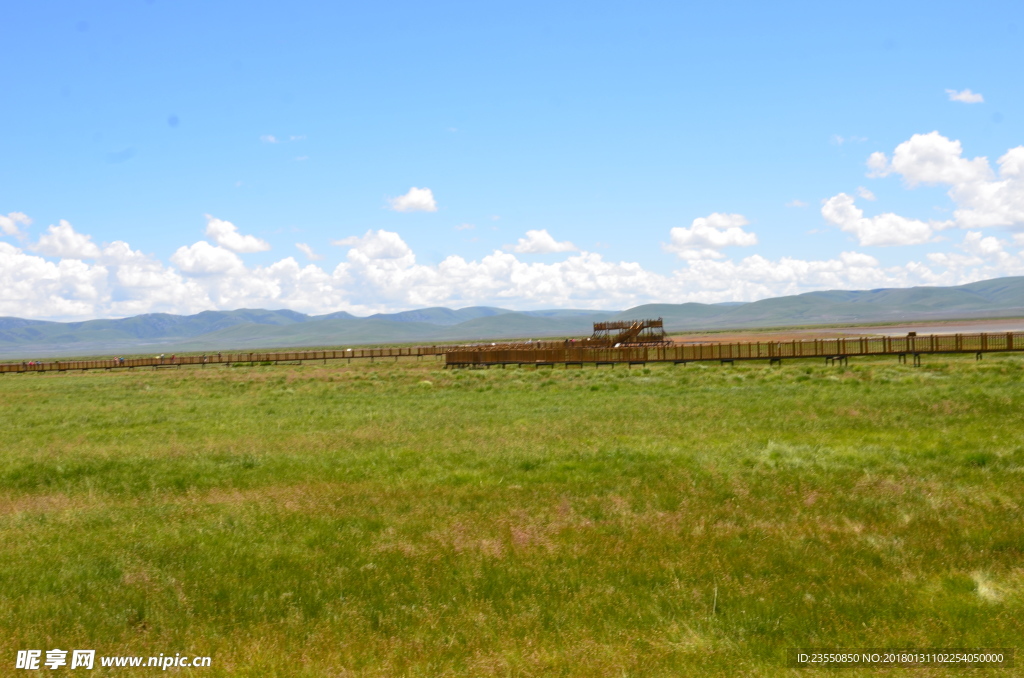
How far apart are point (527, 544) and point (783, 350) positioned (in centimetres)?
4548

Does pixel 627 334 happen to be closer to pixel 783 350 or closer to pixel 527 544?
pixel 783 350

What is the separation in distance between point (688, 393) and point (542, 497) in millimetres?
19515

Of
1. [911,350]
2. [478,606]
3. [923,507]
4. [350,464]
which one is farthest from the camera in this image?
[911,350]

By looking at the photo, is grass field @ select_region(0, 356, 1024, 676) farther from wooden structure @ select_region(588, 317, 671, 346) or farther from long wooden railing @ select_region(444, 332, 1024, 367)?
wooden structure @ select_region(588, 317, 671, 346)

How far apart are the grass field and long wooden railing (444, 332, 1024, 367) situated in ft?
90.1

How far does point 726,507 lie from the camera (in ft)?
39.3

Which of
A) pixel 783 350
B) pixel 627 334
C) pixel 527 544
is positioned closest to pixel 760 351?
pixel 783 350

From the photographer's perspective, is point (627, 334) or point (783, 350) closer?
point (783, 350)

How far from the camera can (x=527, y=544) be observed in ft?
34.5

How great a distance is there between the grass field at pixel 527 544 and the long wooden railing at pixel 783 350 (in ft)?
90.1

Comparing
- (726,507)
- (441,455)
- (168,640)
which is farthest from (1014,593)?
(441,455)

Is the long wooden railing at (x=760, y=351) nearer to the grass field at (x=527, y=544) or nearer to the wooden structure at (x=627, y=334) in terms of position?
the wooden structure at (x=627, y=334)

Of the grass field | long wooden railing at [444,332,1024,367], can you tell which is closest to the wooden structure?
long wooden railing at [444,332,1024,367]

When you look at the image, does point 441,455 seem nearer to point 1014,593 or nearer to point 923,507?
point 923,507
